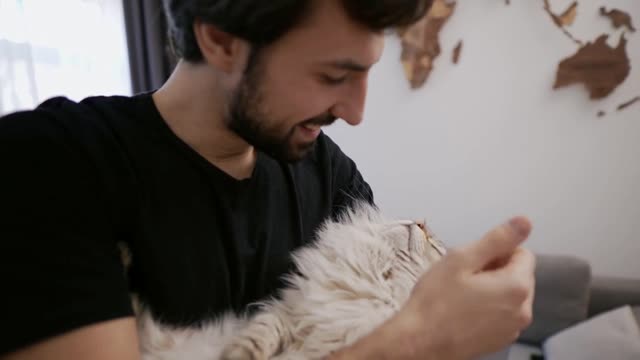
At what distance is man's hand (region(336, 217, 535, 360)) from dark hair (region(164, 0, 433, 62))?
34 cm

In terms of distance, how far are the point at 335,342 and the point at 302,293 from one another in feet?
0.30

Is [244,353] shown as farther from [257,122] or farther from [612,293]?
[612,293]

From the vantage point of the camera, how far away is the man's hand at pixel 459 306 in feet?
1.98

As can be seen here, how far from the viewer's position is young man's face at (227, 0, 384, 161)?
0.72 m

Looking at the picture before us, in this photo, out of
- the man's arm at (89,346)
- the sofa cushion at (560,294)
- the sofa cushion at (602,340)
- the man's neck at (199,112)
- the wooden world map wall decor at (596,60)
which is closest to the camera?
the man's arm at (89,346)

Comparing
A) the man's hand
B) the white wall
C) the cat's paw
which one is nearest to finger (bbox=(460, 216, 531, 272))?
the man's hand

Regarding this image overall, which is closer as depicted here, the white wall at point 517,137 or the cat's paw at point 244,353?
the cat's paw at point 244,353

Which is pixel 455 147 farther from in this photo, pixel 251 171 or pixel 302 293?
pixel 302 293

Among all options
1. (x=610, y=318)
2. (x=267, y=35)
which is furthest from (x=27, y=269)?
(x=610, y=318)

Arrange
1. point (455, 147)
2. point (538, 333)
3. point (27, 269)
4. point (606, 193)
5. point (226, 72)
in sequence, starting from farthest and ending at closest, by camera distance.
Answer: point (455, 147)
point (606, 193)
point (538, 333)
point (226, 72)
point (27, 269)

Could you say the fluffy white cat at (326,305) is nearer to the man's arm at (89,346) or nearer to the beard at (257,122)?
the man's arm at (89,346)

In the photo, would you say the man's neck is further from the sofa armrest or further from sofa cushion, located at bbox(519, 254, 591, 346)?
the sofa armrest

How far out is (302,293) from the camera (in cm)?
69

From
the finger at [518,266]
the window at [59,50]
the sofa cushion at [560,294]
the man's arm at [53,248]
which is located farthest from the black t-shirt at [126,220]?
the sofa cushion at [560,294]
